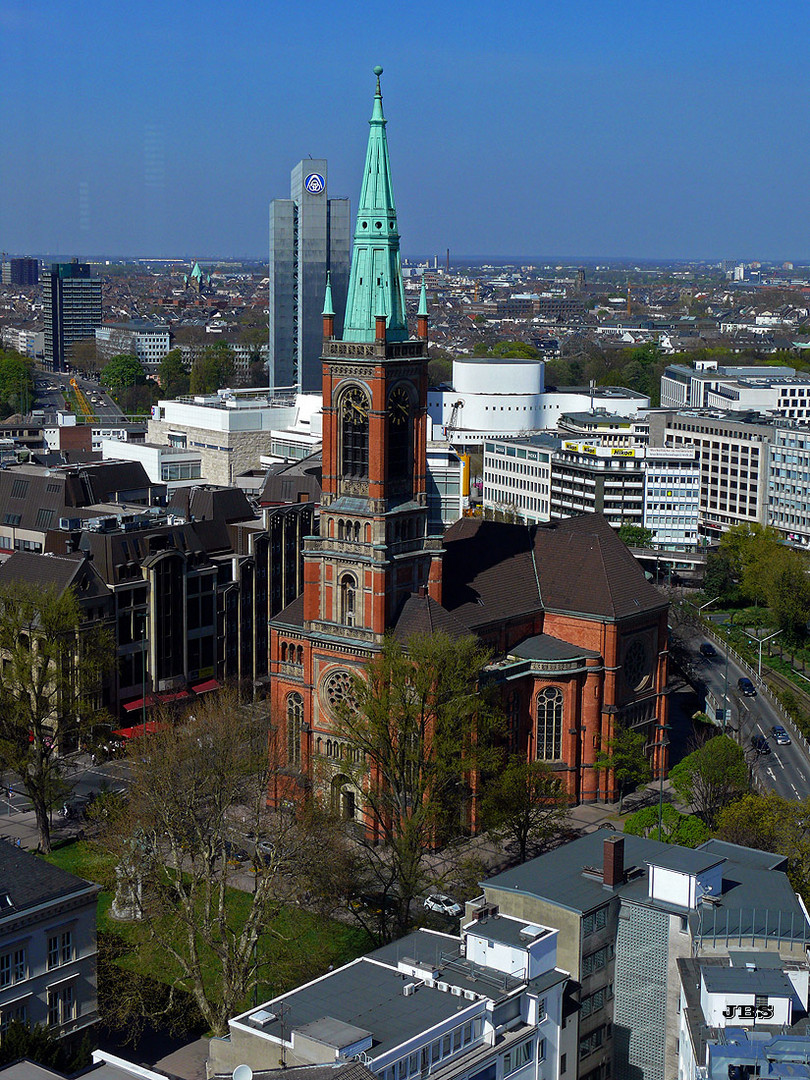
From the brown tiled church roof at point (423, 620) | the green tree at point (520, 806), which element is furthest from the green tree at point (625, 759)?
the brown tiled church roof at point (423, 620)

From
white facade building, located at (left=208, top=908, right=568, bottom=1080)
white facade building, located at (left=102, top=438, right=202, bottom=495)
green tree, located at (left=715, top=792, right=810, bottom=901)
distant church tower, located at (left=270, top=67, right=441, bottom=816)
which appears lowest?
green tree, located at (left=715, top=792, right=810, bottom=901)

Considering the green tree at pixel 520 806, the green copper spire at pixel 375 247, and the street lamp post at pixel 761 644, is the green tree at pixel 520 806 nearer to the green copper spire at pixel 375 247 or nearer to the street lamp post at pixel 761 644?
the green copper spire at pixel 375 247

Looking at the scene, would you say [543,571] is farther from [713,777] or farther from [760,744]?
[760,744]

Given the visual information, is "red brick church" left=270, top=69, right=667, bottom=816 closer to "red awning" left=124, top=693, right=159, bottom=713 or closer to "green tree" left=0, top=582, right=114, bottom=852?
"green tree" left=0, top=582, right=114, bottom=852

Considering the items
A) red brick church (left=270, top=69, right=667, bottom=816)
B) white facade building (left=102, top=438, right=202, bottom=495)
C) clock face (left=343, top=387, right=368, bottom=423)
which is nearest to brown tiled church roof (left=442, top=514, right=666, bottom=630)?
red brick church (left=270, top=69, right=667, bottom=816)

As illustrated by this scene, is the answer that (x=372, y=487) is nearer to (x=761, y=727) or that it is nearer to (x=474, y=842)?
A: (x=474, y=842)
